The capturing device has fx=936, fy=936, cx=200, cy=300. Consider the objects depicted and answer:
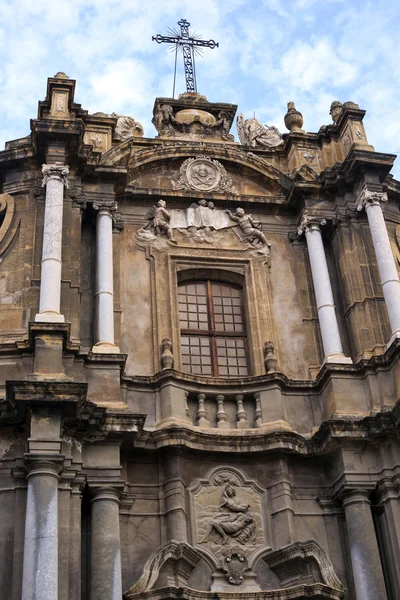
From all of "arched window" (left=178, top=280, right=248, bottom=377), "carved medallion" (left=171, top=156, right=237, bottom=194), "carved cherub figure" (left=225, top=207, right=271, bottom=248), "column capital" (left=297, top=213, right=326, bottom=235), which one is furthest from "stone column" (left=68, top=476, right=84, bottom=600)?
"carved medallion" (left=171, top=156, right=237, bottom=194)

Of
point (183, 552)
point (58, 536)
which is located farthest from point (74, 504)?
point (183, 552)

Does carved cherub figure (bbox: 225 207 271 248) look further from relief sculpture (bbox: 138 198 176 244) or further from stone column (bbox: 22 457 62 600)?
stone column (bbox: 22 457 62 600)

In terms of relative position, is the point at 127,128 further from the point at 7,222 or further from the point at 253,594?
the point at 253,594

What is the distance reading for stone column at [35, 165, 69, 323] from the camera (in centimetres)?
1451

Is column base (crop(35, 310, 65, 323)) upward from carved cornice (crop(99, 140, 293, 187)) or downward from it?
downward

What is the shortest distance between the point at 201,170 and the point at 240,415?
5.43 metres

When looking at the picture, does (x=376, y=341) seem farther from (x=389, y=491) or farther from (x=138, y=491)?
(x=138, y=491)

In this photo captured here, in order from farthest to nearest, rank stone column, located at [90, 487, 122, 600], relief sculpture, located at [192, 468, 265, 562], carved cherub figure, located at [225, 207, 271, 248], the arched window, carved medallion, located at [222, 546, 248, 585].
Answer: carved cherub figure, located at [225, 207, 271, 248] → the arched window → relief sculpture, located at [192, 468, 265, 562] → carved medallion, located at [222, 546, 248, 585] → stone column, located at [90, 487, 122, 600]

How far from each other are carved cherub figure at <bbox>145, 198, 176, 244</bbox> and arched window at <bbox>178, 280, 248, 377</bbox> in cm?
104

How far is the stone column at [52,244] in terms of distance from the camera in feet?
47.6

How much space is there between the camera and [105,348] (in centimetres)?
1477

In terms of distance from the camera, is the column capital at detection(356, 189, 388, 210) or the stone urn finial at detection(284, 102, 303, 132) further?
the stone urn finial at detection(284, 102, 303, 132)

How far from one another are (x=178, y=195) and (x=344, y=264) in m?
3.37

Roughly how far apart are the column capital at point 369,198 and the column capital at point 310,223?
73cm
